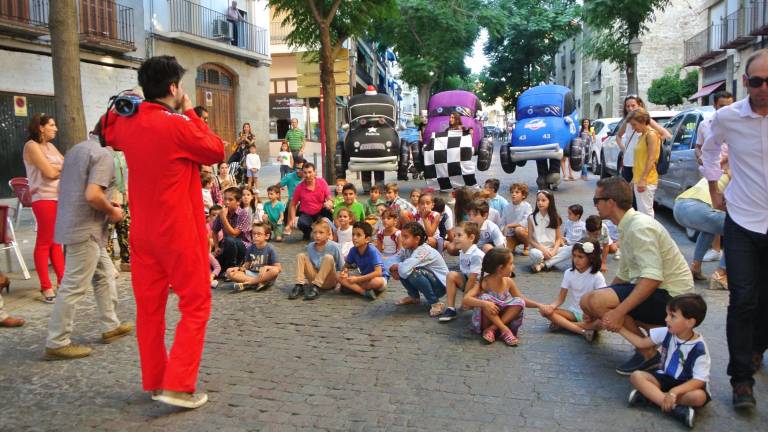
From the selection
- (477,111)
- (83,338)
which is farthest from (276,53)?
(83,338)

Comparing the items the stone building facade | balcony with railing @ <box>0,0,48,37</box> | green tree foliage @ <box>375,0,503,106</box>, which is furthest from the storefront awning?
balcony with railing @ <box>0,0,48,37</box>

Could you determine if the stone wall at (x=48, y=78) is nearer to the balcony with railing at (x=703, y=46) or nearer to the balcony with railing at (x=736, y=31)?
the balcony with railing at (x=736, y=31)

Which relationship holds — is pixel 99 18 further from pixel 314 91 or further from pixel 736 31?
pixel 736 31

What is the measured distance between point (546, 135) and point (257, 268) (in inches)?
327

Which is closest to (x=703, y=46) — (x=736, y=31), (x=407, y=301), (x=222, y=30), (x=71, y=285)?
(x=736, y=31)

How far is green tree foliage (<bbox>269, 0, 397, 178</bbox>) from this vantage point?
53.2ft

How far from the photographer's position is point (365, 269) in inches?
282

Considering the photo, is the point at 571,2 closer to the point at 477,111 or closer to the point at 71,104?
the point at 477,111

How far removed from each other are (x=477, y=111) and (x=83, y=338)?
38.9 ft

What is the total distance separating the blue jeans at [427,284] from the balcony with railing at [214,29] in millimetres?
18887

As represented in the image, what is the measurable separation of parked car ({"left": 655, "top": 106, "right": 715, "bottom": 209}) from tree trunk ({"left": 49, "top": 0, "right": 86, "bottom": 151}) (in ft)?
24.7

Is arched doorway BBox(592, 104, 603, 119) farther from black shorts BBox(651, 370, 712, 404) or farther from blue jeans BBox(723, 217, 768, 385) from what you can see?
black shorts BBox(651, 370, 712, 404)

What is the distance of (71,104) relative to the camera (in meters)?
8.21

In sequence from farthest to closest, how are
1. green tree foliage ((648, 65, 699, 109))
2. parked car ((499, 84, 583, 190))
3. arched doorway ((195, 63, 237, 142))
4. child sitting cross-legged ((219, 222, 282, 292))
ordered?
green tree foliage ((648, 65, 699, 109)) < arched doorway ((195, 63, 237, 142)) < parked car ((499, 84, 583, 190)) < child sitting cross-legged ((219, 222, 282, 292))
